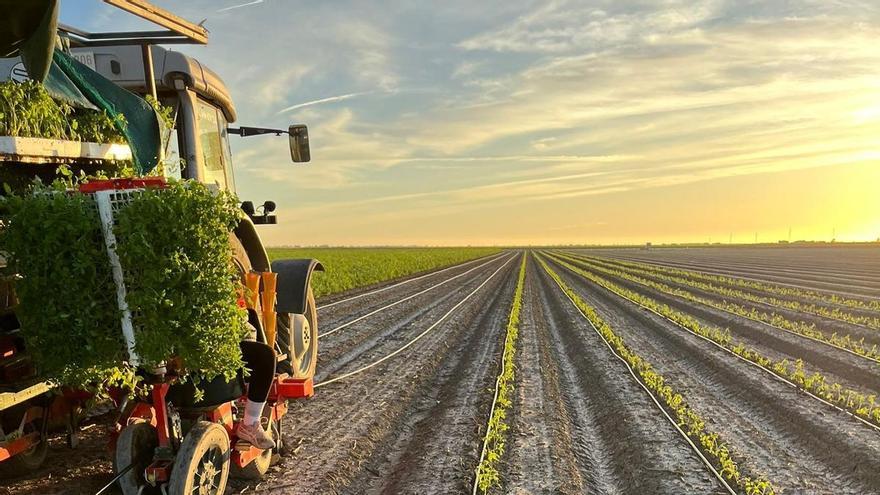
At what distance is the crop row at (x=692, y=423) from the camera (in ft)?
17.7

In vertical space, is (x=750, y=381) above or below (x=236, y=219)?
below

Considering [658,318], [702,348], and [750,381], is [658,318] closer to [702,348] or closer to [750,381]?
[702,348]

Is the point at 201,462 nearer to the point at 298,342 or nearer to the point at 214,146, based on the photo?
the point at 298,342

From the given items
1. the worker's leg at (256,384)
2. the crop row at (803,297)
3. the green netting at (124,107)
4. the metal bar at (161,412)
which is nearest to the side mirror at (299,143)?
the green netting at (124,107)

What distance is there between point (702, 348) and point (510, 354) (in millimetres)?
4421

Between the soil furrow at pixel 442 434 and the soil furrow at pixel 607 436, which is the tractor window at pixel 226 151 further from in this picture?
the soil furrow at pixel 607 436

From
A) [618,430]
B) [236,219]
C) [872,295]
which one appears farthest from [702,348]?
[872,295]

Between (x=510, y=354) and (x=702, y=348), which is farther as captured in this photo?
(x=702, y=348)

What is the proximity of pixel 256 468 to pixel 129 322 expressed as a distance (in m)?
2.39

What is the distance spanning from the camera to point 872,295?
22.2 meters

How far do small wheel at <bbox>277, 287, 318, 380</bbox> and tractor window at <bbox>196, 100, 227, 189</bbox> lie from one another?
1.61m

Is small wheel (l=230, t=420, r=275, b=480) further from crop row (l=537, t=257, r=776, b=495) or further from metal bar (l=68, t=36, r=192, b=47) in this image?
crop row (l=537, t=257, r=776, b=495)

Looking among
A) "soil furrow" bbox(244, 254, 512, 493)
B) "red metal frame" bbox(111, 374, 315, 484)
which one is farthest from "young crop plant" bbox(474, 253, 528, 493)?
"red metal frame" bbox(111, 374, 315, 484)

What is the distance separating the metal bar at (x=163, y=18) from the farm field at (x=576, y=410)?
390 centimetres
